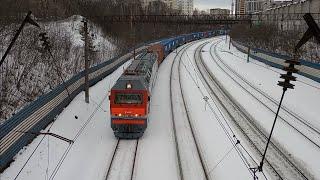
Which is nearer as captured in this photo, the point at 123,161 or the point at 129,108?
the point at 123,161

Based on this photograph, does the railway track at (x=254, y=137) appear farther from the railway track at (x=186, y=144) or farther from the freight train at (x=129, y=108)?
the freight train at (x=129, y=108)

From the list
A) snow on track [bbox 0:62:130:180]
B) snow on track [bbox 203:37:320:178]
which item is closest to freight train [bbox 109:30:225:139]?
snow on track [bbox 0:62:130:180]

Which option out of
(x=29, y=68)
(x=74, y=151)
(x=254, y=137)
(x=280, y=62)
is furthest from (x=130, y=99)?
(x=280, y=62)

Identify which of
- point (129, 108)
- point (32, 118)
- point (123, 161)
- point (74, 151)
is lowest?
point (123, 161)

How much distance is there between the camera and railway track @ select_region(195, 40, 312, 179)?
52.4ft

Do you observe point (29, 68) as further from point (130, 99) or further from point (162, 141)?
point (162, 141)

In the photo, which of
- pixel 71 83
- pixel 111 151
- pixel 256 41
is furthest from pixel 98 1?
pixel 111 151

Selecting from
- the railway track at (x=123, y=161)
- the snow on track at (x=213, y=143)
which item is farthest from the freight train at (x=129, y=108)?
the snow on track at (x=213, y=143)

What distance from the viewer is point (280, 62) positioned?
4331cm

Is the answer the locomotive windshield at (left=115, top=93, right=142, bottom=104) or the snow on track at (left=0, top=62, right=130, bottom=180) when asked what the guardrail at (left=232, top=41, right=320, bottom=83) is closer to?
the snow on track at (left=0, top=62, right=130, bottom=180)

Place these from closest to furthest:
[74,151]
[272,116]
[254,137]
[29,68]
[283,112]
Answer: [74,151] → [254,137] → [272,116] → [283,112] → [29,68]

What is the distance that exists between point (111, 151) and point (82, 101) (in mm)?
9757

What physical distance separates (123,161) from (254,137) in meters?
7.32

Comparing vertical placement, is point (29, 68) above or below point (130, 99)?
above
